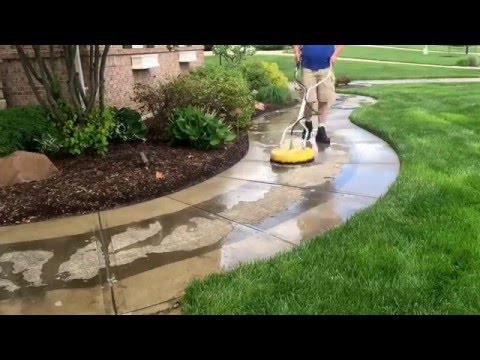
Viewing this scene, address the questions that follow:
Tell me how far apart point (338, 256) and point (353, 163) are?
309 centimetres

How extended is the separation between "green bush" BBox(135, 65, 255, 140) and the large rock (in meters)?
2.12

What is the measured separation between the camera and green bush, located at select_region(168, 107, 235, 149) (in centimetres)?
640

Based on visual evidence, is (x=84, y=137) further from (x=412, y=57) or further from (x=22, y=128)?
(x=412, y=57)

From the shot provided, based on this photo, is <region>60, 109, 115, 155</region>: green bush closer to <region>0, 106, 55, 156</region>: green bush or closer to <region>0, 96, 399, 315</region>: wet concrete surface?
<region>0, 106, 55, 156</region>: green bush

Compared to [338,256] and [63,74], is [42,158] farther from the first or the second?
[338,256]

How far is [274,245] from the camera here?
3791 mm

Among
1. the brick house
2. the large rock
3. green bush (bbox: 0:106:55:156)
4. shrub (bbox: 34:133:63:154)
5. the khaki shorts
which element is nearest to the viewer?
the large rock

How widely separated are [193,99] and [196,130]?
1.03 meters

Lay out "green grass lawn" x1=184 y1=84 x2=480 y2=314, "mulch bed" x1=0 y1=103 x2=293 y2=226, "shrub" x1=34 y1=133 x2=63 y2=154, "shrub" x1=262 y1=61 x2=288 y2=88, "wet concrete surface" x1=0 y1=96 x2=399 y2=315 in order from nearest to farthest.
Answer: "green grass lawn" x1=184 y1=84 x2=480 y2=314, "wet concrete surface" x1=0 y1=96 x2=399 y2=315, "mulch bed" x1=0 y1=103 x2=293 y2=226, "shrub" x1=34 y1=133 x2=63 y2=154, "shrub" x1=262 y1=61 x2=288 y2=88

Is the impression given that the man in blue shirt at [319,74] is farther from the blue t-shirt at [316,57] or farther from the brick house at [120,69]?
the brick house at [120,69]

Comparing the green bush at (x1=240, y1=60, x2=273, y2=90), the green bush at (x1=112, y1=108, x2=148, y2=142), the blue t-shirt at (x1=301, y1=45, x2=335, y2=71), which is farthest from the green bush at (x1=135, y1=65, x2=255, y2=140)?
the green bush at (x1=240, y1=60, x2=273, y2=90)

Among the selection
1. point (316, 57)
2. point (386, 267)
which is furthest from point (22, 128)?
point (386, 267)

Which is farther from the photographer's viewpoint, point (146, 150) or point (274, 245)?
point (146, 150)
